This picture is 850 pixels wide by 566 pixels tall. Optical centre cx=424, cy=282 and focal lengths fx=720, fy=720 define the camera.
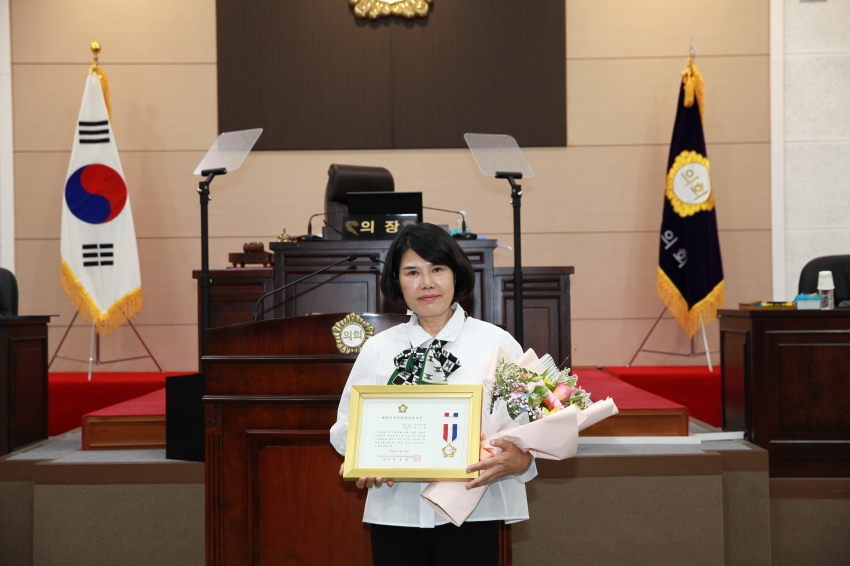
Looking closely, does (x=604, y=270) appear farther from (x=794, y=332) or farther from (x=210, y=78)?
(x=210, y=78)

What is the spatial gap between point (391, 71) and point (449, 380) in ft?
14.6

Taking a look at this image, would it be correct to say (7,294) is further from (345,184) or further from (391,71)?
Result: (391,71)

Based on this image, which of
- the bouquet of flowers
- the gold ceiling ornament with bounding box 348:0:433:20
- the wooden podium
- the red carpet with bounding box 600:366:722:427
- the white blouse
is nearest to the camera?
the bouquet of flowers

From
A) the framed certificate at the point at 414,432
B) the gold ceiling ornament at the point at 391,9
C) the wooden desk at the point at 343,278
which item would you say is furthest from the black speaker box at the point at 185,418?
the gold ceiling ornament at the point at 391,9

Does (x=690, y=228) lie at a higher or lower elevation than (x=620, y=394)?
higher

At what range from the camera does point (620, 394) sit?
3672 mm

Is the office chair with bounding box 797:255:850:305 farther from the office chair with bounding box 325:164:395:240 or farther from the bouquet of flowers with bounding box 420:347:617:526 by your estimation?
the bouquet of flowers with bounding box 420:347:617:526

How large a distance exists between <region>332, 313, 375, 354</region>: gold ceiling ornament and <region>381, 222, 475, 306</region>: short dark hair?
0.52 meters

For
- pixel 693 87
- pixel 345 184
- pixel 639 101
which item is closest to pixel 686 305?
pixel 693 87

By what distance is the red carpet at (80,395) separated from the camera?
4.40m

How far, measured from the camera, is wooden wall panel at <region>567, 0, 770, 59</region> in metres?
5.52

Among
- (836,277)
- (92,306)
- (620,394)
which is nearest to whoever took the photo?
(620,394)

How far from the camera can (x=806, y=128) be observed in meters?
5.47

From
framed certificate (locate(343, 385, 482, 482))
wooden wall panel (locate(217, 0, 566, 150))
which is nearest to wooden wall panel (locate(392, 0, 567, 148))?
wooden wall panel (locate(217, 0, 566, 150))
